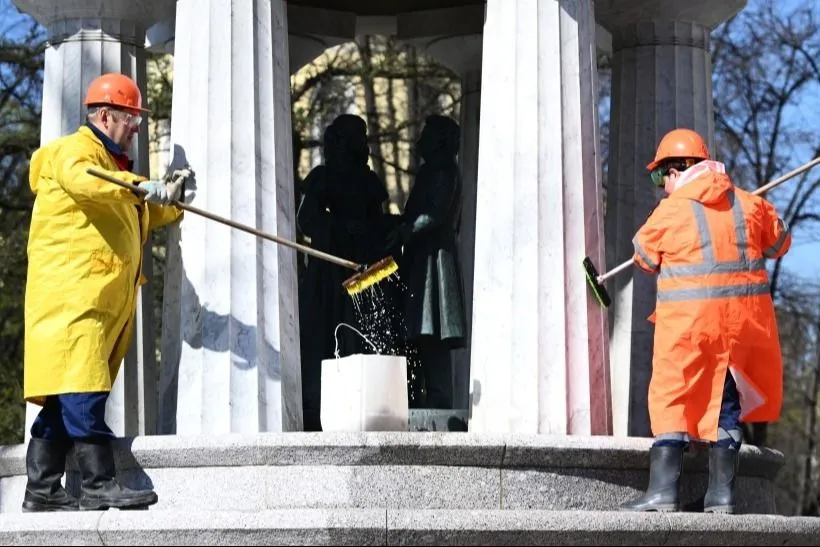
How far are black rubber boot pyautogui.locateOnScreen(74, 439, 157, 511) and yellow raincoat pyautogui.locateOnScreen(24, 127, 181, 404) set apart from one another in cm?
34

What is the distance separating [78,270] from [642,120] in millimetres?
5224

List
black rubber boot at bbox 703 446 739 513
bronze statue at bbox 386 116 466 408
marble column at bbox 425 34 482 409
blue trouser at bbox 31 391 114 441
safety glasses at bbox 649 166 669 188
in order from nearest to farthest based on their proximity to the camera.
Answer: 1. blue trouser at bbox 31 391 114 441
2. black rubber boot at bbox 703 446 739 513
3. safety glasses at bbox 649 166 669 188
4. bronze statue at bbox 386 116 466 408
5. marble column at bbox 425 34 482 409

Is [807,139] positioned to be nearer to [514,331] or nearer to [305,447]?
[514,331]

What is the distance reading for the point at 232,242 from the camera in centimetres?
1333

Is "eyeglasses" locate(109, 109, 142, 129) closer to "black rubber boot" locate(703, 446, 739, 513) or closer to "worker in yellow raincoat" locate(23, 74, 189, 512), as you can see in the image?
"worker in yellow raincoat" locate(23, 74, 189, 512)

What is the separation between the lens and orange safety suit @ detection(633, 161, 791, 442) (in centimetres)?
1231

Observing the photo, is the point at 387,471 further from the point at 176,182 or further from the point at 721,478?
the point at 176,182

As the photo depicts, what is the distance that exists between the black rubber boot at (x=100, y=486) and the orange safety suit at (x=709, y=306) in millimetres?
2900

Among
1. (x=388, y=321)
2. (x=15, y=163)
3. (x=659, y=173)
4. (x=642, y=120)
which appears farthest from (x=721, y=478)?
(x=15, y=163)

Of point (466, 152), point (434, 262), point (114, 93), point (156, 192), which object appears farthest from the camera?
point (466, 152)

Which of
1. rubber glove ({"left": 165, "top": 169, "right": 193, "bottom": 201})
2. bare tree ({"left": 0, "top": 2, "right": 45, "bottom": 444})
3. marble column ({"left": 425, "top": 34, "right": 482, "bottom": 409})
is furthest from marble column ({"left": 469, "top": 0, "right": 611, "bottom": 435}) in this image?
bare tree ({"left": 0, "top": 2, "right": 45, "bottom": 444})

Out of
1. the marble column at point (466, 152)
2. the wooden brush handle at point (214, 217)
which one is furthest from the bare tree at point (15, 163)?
the wooden brush handle at point (214, 217)

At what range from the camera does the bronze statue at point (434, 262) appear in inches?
637

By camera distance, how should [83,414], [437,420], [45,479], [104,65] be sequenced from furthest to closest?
1. [437,420]
2. [104,65]
3. [45,479]
4. [83,414]
